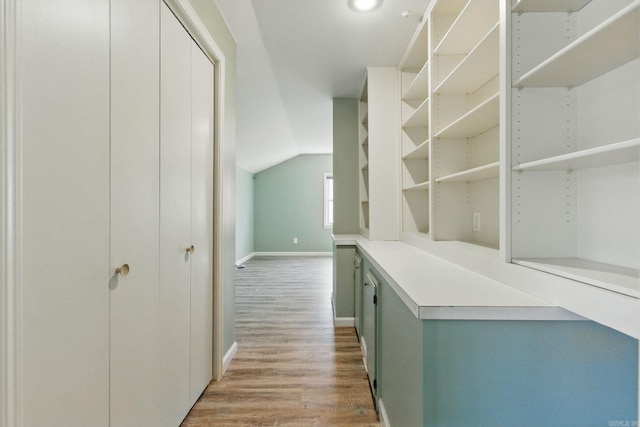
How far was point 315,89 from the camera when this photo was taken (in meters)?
3.36

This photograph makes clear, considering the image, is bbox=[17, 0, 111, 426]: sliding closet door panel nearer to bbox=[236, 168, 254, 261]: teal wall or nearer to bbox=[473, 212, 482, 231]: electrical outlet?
bbox=[473, 212, 482, 231]: electrical outlet

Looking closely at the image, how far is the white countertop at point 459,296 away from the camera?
0.96 m

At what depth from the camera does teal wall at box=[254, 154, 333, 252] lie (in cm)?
779

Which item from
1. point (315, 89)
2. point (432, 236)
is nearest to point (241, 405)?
point (432, 236)

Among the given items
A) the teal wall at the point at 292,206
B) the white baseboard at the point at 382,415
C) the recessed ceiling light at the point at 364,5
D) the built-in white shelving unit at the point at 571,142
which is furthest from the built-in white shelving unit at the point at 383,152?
the teal wall at the point at 292,206

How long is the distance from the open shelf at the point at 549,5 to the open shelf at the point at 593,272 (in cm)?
90

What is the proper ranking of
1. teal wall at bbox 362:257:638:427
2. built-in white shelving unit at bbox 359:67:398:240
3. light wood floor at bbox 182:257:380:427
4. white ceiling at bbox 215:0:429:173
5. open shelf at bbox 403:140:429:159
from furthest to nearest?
built-in white shelving unit at bbox 359:67:398:240 → open shelf at bbox 403:140:429:159 → white ceiling at bbox 215:0:429:173 → light wood floor at bbox 182:257:380:427 → teal wall at bbox 362:257:638:427

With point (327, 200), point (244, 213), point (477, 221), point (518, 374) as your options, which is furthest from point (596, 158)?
point (327, 200)

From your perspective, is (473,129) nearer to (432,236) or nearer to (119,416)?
(432,236)

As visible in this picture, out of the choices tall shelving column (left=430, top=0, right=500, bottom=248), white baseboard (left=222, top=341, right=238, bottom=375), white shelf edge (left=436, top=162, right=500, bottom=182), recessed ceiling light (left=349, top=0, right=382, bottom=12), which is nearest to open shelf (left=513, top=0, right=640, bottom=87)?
white shelf edge (left=436, top=162, right=500, bottom=182)

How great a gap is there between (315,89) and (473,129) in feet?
6.52

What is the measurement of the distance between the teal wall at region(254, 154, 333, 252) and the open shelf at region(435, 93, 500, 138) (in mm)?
5950

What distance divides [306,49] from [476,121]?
1.51 metres

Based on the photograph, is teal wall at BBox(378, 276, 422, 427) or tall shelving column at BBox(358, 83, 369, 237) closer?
teal wall at BBox(378, 276, 422, 427)
